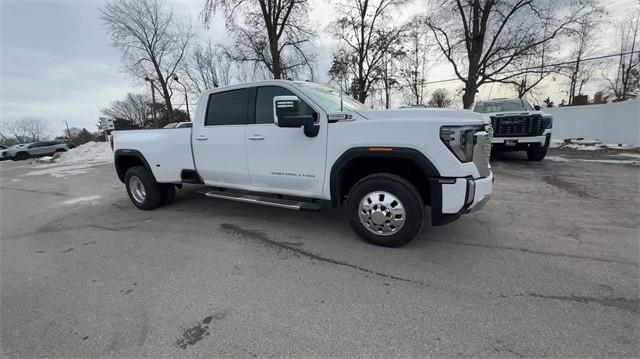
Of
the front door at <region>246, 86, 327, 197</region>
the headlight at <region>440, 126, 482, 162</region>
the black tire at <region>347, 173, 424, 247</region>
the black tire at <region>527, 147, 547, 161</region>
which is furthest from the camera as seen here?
the black tire at <region>527, 147, 547, 161</region>

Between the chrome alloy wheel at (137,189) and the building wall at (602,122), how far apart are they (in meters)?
18.5

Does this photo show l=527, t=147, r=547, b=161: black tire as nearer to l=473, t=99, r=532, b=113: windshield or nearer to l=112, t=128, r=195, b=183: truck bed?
l=473, t=99, r=532, b=113: windshield

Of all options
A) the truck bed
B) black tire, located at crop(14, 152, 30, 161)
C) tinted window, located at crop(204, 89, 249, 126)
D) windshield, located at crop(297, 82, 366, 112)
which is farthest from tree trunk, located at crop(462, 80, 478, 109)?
black tire, located at crop(14, 152, 30, 161)

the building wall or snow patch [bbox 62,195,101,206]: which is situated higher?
the building wall

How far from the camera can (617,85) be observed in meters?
32.6

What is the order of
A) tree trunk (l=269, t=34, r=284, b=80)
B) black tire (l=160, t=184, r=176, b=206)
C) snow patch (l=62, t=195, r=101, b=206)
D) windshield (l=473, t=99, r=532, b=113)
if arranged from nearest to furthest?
black tire (l=160, t=184, r=176, b=206) → snow patch (l=62, t=195, r=101, b=206) → windshield (l=473, t=99, r=532, b=113) → tree trunk (l=269, t=34, r=284, b=80)

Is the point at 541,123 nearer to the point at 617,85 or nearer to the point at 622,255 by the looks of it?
the point at 622,255

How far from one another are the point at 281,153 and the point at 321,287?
5.81ft

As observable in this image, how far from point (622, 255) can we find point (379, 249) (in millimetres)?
2452

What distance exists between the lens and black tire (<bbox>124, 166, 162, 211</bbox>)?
5074 mm

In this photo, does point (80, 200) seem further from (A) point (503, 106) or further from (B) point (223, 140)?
(A) point (503, 106)

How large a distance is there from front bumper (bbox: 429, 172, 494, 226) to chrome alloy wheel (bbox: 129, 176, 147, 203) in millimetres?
4932

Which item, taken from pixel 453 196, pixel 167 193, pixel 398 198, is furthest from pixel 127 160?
pixel 453 196

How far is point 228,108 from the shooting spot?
4230mm
